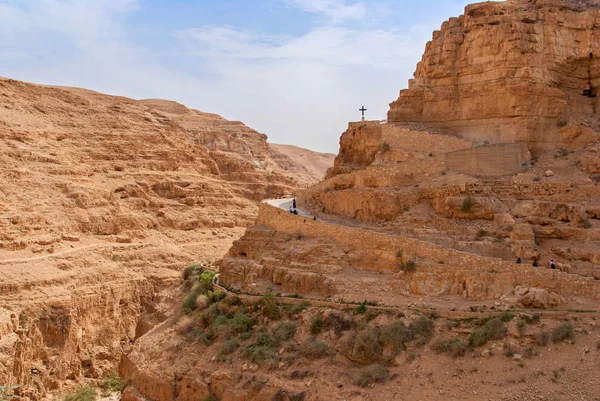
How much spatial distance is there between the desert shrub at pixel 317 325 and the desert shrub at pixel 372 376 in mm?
1918

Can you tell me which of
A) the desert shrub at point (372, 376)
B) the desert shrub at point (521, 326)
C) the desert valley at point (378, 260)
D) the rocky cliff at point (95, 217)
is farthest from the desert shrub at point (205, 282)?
the desert shrub at point (521, 326)

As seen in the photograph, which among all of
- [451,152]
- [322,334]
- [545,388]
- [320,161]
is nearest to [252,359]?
[322,334]

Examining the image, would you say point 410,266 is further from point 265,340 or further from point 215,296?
point 215,296

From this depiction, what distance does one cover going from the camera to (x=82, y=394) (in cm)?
2059

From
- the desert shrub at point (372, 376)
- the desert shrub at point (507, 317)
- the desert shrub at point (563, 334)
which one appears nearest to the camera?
the desert shrub at point (563, 334)

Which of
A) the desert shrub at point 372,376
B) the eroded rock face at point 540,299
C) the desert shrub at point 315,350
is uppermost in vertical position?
the eroded rock face at point 540,299

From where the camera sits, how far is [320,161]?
9900 centimetres

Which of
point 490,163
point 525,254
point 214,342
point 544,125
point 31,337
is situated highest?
point 544,125

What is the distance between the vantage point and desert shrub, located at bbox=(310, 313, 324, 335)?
13734 millimetres

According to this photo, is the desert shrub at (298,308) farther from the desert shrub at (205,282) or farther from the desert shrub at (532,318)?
the desert shrub at (532,318)

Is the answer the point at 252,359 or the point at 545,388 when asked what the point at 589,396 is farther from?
the point at 252,359

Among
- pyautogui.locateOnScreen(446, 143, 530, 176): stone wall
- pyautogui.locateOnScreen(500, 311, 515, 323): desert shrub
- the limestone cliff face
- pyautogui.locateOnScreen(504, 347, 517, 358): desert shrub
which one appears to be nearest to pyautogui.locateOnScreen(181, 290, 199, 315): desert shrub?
pyautogui.locateOnScreen(446, 143, 530, 176): stone wall

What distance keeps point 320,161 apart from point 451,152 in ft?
264

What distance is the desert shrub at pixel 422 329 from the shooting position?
12.2 metres
